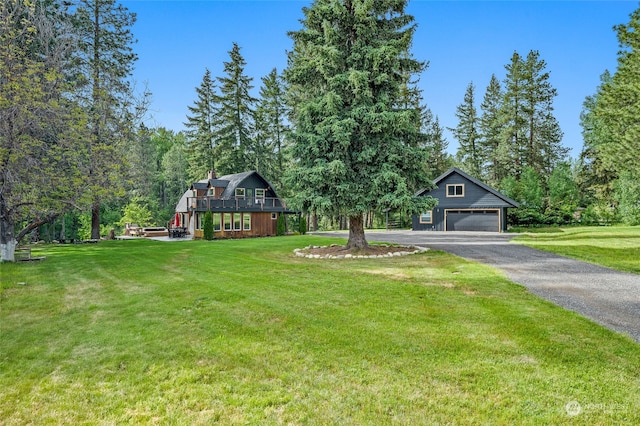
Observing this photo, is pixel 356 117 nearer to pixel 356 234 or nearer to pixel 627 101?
pixel 356 234

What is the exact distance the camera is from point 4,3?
37.7 feet

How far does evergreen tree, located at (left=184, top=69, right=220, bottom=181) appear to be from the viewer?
37881mm

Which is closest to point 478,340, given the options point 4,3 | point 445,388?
point 445,388

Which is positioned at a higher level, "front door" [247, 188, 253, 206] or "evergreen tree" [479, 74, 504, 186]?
"evergreen tree" [479, 74, 504, 186]

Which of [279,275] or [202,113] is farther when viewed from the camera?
[202,113]

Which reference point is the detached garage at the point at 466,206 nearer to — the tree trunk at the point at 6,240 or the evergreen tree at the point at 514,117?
the evergreen tree at the point at 514,117

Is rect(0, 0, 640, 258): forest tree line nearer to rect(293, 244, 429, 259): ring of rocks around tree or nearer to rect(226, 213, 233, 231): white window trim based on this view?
Result: rect(293, 244, 429, 259): ring of rocks around tree

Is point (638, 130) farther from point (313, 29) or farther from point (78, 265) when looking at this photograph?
point (78, 265)

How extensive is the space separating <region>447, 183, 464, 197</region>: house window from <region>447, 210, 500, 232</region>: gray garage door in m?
1.46

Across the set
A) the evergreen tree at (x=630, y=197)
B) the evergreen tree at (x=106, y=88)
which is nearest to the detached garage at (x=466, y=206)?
the evergreen tree at (x=630, y=197)

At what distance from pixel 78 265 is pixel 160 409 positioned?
11.0 m

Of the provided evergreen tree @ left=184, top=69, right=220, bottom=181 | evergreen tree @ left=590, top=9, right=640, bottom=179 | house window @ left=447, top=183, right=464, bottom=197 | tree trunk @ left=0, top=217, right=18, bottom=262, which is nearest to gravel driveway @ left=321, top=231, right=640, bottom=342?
tree trunk @ left=0, top=217, right=18, bottom=262

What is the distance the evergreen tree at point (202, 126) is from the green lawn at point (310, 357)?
1242 inches

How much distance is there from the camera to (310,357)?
417 cm
